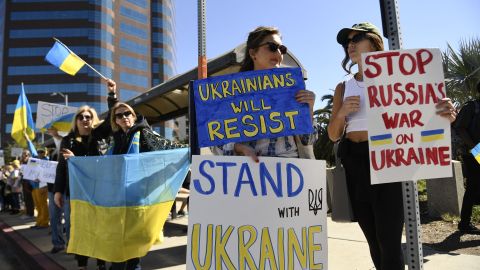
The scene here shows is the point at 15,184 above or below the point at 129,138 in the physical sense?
below

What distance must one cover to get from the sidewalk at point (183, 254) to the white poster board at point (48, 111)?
2.62 meters

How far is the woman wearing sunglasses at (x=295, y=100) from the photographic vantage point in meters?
2.28

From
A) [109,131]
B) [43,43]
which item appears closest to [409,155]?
[109,131]

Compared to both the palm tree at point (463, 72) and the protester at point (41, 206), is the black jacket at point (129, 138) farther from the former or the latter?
the palm tree at point (463, 72)

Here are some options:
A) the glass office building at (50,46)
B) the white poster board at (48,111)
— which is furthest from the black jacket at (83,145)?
the glass office building at (50,46)

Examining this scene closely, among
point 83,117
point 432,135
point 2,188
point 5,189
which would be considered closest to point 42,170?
point 83,117

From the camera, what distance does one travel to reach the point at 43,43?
7050 centimetres

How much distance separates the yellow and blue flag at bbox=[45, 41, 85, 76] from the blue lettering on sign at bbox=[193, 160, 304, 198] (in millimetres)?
4687

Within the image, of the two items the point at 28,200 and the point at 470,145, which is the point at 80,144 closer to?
the point at 470,145

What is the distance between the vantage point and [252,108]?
7.50 feet

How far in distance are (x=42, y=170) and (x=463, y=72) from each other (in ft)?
33.8

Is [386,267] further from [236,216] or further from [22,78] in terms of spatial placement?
[22,78]

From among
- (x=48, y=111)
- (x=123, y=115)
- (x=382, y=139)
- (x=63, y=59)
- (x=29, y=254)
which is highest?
(x=63, y=59)

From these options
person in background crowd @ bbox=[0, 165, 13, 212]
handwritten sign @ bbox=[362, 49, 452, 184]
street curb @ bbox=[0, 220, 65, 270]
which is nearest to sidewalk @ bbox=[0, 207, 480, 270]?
street curb @ bbox=[0, 220, 65, 270]
